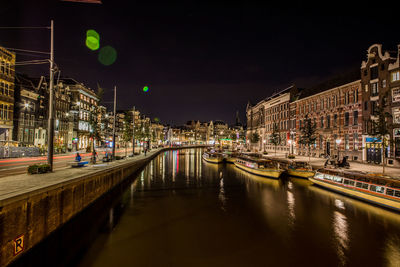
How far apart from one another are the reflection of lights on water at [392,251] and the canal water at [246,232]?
0.05 m

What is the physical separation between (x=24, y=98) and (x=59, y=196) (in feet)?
151

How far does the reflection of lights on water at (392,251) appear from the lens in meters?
10.4

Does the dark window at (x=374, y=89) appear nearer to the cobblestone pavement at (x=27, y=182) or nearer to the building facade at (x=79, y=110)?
the cobblestone pavement at (x=27, y=182)

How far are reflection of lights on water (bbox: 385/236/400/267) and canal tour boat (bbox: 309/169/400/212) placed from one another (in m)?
5.34

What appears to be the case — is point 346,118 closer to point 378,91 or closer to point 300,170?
point 378,91

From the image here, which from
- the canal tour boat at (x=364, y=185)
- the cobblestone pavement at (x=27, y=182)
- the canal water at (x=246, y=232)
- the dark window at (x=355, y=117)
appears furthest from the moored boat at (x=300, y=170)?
the cobblestone pavement at (x=27, y=182)

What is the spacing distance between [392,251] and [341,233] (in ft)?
8.23

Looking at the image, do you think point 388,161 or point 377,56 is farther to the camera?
point 377,56

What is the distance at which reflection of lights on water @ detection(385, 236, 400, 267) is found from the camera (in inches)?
411

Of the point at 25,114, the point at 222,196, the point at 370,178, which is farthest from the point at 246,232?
the point at 25,114

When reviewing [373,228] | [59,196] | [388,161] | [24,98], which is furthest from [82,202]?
[24,98]

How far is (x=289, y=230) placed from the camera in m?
14.1

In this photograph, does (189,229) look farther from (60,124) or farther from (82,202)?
(60,124)

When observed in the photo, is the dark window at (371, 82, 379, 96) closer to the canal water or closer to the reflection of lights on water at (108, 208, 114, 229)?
the canal water
